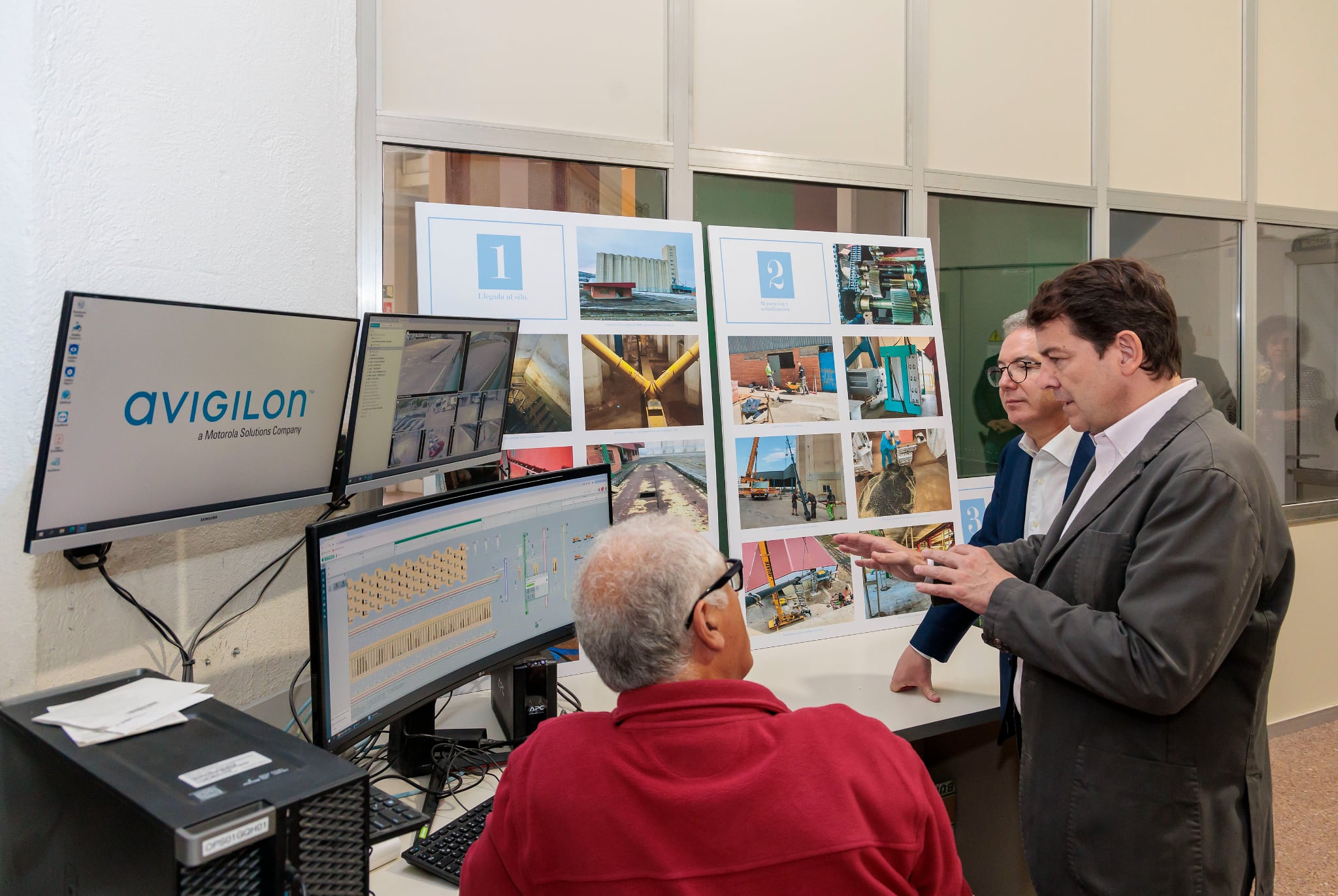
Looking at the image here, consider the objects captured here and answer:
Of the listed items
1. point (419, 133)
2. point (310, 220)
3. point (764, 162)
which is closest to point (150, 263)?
point (310, 220)

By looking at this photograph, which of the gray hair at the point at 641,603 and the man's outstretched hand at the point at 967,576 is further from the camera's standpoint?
the man's outstretched hand at the point at 967,576

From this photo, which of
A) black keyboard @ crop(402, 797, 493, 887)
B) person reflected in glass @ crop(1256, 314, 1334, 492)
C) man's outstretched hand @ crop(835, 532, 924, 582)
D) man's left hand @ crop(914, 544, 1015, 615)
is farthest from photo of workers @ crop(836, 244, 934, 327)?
person reflected in glass @ crop(1256, 314, 1334, 492)

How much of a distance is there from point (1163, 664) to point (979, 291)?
229 cm

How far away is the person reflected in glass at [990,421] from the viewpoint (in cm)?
328

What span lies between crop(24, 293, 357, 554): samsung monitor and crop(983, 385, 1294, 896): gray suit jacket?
4.63ft

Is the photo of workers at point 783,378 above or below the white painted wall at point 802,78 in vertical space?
below

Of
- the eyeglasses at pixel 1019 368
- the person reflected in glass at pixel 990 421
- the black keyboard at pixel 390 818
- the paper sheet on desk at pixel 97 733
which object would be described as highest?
the eyeglasses at pixel 1019 368

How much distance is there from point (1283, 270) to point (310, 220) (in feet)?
14.6

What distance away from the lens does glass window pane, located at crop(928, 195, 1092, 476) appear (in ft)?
10.6

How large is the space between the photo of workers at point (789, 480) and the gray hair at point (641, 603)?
4.79ft

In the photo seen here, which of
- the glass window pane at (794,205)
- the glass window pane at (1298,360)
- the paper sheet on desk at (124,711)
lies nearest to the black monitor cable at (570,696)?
the paper sheet on desk at (124,711)

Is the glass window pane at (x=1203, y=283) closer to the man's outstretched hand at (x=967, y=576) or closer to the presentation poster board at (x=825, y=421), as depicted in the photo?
the presentation poster board at (x=825, y=421)

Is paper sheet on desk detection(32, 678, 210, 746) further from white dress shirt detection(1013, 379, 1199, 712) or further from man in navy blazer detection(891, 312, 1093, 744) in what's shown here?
man in navy blazer detection(891, 312, 1093, 744)

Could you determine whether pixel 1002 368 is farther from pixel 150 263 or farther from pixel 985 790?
pixel 150 263
